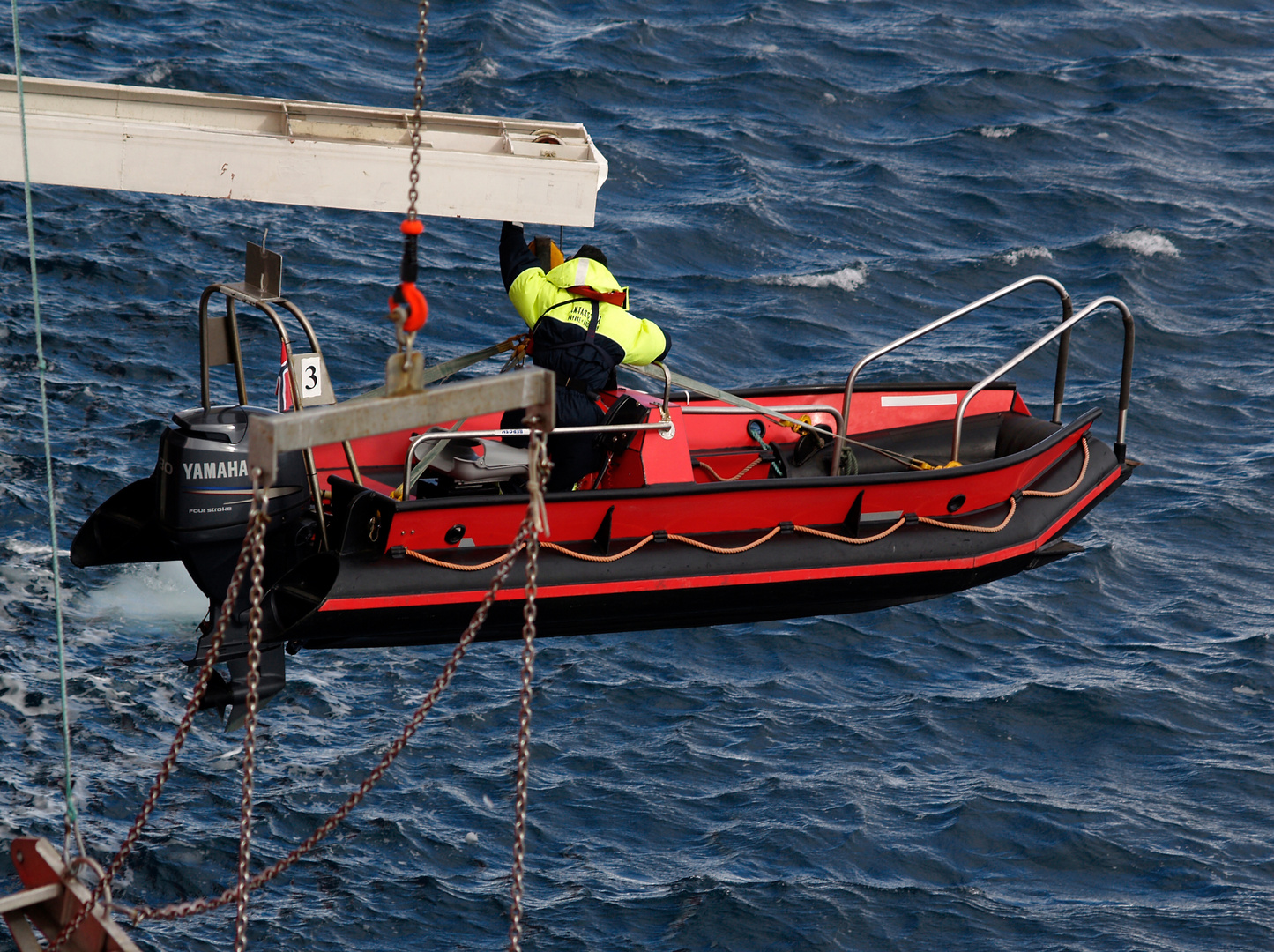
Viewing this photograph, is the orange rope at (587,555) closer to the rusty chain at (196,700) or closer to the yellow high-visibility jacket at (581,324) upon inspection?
the yellow high-visibility jacket at (581,324)

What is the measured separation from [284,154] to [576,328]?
141 centimetres

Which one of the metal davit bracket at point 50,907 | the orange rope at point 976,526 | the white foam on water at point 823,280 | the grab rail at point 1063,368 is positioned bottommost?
the metal davit bracket at point 50,907

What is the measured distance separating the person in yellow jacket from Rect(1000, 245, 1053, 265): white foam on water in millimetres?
8463

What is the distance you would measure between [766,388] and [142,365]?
5.63 meters

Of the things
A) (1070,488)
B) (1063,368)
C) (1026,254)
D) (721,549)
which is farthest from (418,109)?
(1026,254)

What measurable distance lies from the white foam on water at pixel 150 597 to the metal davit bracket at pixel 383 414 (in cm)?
564

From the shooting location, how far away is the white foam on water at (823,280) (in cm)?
1379

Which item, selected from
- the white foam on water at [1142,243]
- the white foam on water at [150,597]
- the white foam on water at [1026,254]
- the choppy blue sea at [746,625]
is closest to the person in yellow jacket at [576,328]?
the choppy blue sea at [746,625]

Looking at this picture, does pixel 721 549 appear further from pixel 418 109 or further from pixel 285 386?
pixel 418 109

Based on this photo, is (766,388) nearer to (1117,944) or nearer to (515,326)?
(1117,944)

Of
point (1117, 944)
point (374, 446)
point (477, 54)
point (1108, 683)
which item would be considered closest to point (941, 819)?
point (1117, 944)

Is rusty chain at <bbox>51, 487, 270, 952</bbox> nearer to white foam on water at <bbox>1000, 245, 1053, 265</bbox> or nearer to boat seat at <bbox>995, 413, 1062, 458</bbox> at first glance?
boat seat at <bbox>995, 413, 1062, 458</bbox>

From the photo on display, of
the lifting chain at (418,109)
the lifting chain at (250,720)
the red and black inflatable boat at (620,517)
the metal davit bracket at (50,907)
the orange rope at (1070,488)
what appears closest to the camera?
the lifting chain at (250,720)

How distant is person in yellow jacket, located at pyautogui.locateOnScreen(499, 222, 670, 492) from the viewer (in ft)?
21.3
